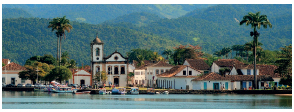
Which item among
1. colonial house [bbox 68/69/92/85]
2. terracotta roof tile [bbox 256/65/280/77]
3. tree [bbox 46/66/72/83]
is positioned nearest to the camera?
terracotta roof tile [bbox 256/65/280/77]

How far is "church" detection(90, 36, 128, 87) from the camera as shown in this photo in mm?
127750

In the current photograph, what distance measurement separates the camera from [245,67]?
345ft

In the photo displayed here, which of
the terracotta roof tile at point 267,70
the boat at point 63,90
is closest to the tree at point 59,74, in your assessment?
the boat at point 63,90

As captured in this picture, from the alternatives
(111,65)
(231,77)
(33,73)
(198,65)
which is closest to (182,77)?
(231,77)

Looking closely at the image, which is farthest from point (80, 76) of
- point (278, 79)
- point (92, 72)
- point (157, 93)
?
point (278, 79)

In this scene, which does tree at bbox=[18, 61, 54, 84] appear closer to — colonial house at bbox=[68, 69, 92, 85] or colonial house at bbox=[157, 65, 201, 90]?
colonial house at bbox=[68, 69, 92, 85]

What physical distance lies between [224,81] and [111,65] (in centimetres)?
3739

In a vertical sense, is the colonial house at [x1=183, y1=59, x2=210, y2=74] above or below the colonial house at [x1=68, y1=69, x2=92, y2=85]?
above

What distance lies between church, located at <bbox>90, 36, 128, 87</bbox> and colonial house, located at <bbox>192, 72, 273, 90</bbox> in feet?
105

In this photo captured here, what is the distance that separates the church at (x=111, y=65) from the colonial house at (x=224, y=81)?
105 ft

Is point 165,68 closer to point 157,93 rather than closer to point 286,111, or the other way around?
point 157,93

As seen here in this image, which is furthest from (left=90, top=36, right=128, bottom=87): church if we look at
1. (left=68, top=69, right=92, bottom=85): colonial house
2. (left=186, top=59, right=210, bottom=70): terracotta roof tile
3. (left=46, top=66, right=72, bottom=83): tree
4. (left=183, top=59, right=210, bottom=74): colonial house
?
(left=186, top=59, right=210, bottom=70): terracotta roof tile

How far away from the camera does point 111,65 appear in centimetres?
12800

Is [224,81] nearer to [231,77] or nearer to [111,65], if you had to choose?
[231,77]
